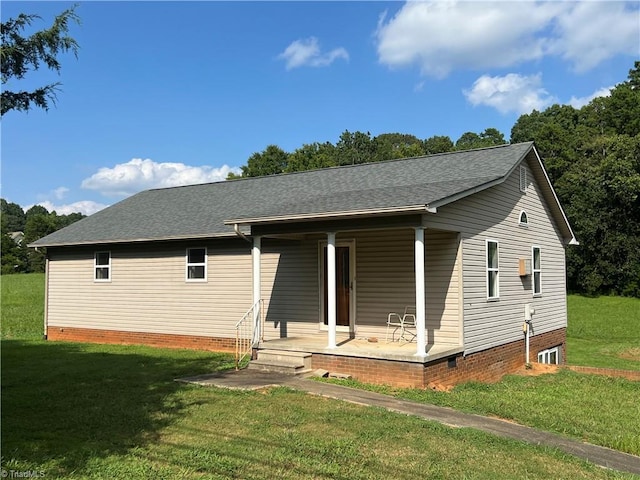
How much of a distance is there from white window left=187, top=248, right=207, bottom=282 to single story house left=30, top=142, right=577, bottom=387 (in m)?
0.04

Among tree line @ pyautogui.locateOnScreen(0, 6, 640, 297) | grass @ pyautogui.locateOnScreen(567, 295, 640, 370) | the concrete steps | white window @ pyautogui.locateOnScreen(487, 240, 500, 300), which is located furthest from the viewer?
tree line @ pyautogui.locateOnScreen(0, 6, 640, 297)

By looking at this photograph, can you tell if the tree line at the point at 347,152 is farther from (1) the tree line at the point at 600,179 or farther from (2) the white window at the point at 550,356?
(2) the white window at the point at 550,356

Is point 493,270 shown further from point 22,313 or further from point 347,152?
point 347,152

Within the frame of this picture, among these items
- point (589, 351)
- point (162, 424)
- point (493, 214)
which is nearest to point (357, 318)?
point (493, 214)

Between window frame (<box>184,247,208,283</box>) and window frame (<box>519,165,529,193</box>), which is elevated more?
window frame (<box>519,165,529,193</box>)

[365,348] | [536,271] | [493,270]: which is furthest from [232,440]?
[536,271]

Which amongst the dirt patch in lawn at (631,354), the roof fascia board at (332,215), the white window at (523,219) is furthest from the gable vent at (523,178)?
the dirt patch in lawn at (631,354)

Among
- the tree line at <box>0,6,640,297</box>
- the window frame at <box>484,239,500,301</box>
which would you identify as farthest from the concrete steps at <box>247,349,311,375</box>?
the tree line at <box>0,6,640,297</box>

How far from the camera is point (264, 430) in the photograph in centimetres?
650

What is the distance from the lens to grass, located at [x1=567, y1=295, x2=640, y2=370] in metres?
17.4

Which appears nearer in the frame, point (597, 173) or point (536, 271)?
point (536, 271)

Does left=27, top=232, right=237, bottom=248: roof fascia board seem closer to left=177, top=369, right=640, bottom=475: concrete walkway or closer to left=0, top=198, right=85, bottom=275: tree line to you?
left=177, top=369, right=640, bottom=475: concrete walkway

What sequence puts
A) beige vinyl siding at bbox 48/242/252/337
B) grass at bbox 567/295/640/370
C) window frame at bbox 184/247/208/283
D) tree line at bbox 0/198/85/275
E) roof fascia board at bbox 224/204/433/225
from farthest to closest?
tree line at bbox 0/198/85/275 → grass at bbox 567/295/640/370 → window frame at bbox 184/247/208/283 → beige vinyl siding at bbox 48/242/252/337 → roof fascia board at bbox 224/204/433/225

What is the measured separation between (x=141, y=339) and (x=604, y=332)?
1882cm
